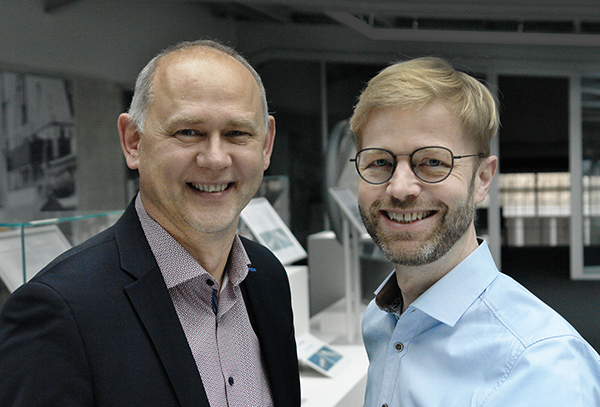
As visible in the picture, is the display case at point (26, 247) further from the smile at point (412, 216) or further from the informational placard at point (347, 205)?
the informational placard at point (347, 205)

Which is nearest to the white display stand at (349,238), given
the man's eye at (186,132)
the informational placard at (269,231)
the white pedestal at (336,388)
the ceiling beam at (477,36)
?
the informational placard at (269,231)

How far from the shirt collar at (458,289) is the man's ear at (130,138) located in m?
0.89

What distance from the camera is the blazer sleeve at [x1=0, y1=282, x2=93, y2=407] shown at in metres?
1.20

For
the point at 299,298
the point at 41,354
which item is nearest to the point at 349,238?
the point at 299,298

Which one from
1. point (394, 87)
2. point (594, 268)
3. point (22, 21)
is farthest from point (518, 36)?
point (394, 87)

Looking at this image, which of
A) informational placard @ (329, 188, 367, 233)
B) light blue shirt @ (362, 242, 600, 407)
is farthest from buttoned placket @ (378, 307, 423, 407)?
informational placard @ (329, 188, 367, 233)

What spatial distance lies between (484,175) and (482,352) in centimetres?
54

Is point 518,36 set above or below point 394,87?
above

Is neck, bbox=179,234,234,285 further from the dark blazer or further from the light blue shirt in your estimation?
the light blue shirt

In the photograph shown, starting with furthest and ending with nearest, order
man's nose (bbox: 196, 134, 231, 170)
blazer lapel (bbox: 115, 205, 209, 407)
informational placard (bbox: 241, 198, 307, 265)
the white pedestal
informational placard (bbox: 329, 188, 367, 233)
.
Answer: informational placard (bbox: 329, 188, 367, 233), informational placard (bbox: 241, 198, 307, 265), the white pedestal, man's nose (bbox: 196, 134, 231, 170), blazer lapel (bbox: 115, 205, 209, 407)

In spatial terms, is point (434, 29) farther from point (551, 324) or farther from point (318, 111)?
point (551, 324)

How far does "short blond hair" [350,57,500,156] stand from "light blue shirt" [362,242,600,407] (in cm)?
35

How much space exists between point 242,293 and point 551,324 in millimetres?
901

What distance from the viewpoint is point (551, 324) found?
4.37 ft
